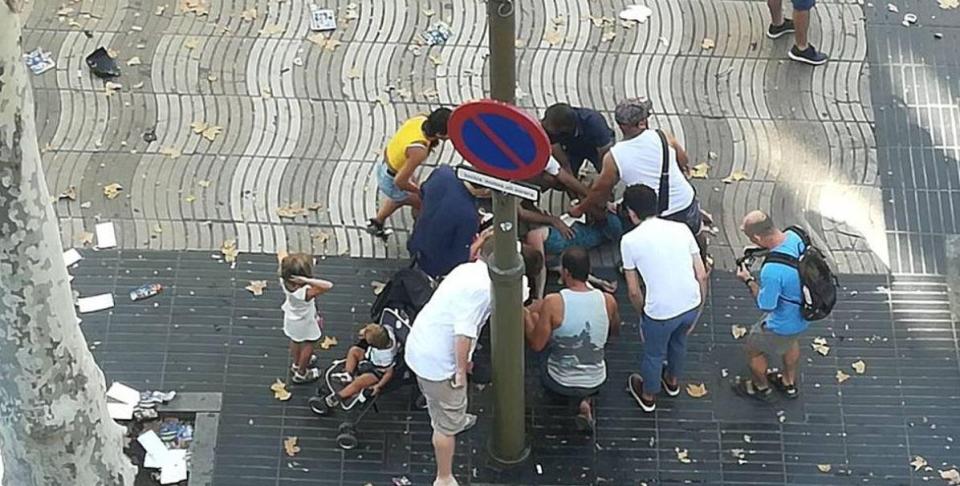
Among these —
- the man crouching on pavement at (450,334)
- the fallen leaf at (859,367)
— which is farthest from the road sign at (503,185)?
the fallen leaf at (859,367)

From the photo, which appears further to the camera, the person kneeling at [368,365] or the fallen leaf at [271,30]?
the fallen leaf at [271,30]

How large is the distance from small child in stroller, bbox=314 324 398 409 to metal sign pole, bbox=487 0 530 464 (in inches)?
26.5

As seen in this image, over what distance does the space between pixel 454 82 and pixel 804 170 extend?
2.57m

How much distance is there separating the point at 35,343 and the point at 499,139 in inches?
93.7

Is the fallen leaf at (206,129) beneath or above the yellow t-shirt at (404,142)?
above

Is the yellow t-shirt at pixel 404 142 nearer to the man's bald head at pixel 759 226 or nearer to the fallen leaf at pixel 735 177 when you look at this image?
the man's bald head at pixel 759 226

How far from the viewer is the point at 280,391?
31.0 ft

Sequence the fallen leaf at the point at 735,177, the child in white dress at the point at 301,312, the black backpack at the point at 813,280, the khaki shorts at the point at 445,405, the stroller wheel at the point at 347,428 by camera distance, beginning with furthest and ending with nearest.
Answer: the fallen leaf at the point at 735,177, the stroller wheel at the point at 347,428, the child in white dress at the point at 301,312, the black backpack at the point at 813,280, the khaki shorts at the point at 445,405

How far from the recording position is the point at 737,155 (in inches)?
425

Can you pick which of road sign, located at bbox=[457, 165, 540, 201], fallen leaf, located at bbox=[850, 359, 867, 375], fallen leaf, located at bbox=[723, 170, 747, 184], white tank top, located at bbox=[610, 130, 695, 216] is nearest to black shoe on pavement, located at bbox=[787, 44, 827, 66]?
fallen leaf, located at bbox=[723, 170, 747, 184]

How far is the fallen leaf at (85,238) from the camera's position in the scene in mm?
10161

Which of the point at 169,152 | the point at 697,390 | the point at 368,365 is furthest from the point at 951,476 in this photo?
the point at 169,152

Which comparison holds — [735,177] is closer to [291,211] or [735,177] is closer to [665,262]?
[665,262]

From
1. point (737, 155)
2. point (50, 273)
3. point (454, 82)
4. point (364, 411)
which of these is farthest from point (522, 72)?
point (50, 273)
